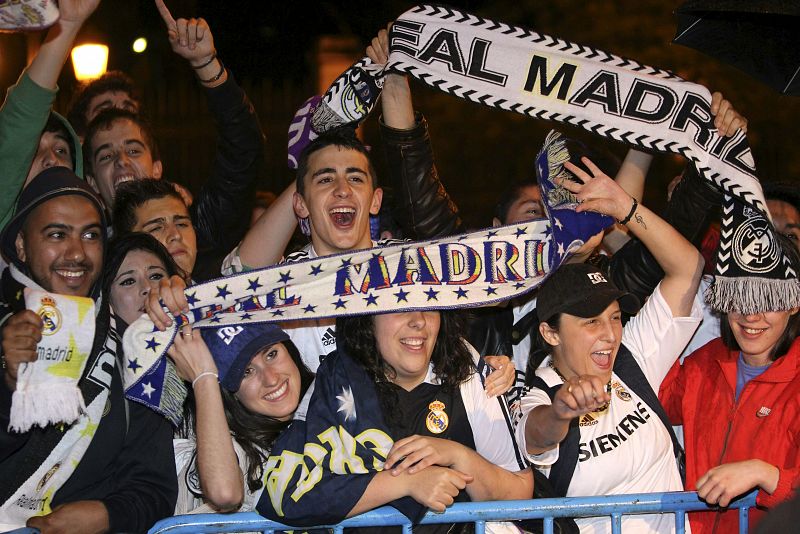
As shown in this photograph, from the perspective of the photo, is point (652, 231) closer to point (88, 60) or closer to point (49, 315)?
point (49, 315)

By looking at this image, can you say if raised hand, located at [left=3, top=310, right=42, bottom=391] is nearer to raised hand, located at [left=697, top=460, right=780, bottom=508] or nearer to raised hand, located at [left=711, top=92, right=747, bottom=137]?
raised hand, located at [left=697, top=460, right=780, bottom=508]

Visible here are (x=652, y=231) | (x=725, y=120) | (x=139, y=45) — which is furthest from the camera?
(x=139, y=45)

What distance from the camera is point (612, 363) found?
4.17 metres

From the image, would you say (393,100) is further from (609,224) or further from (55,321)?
(55,321)

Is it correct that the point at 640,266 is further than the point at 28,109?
Yes

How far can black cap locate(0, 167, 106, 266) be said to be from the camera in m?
3.96

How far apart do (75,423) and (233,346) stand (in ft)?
1.96

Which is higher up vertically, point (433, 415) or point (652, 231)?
point (652, 231)

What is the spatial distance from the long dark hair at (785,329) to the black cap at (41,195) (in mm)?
2419

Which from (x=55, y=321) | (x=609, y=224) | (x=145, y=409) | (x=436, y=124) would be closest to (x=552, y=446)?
(x=609, y=224)

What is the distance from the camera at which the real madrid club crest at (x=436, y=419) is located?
379 centimetres

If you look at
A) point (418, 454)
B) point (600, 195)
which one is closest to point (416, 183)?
point (600, 195)

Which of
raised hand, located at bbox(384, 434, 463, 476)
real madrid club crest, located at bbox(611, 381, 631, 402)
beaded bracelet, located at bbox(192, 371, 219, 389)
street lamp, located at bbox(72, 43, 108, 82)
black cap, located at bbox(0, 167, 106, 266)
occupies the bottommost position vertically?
raised hand, located at bbox(384, 434, 463, 476)

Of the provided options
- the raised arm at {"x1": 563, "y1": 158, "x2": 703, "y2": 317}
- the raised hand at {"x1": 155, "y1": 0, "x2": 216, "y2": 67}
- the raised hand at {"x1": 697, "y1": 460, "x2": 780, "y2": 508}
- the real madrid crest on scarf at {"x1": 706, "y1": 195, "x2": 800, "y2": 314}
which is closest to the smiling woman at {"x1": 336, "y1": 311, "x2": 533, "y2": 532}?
the raised hand at {"x1": 697, "y1": 460, "x2": 780, "y2": 508}
